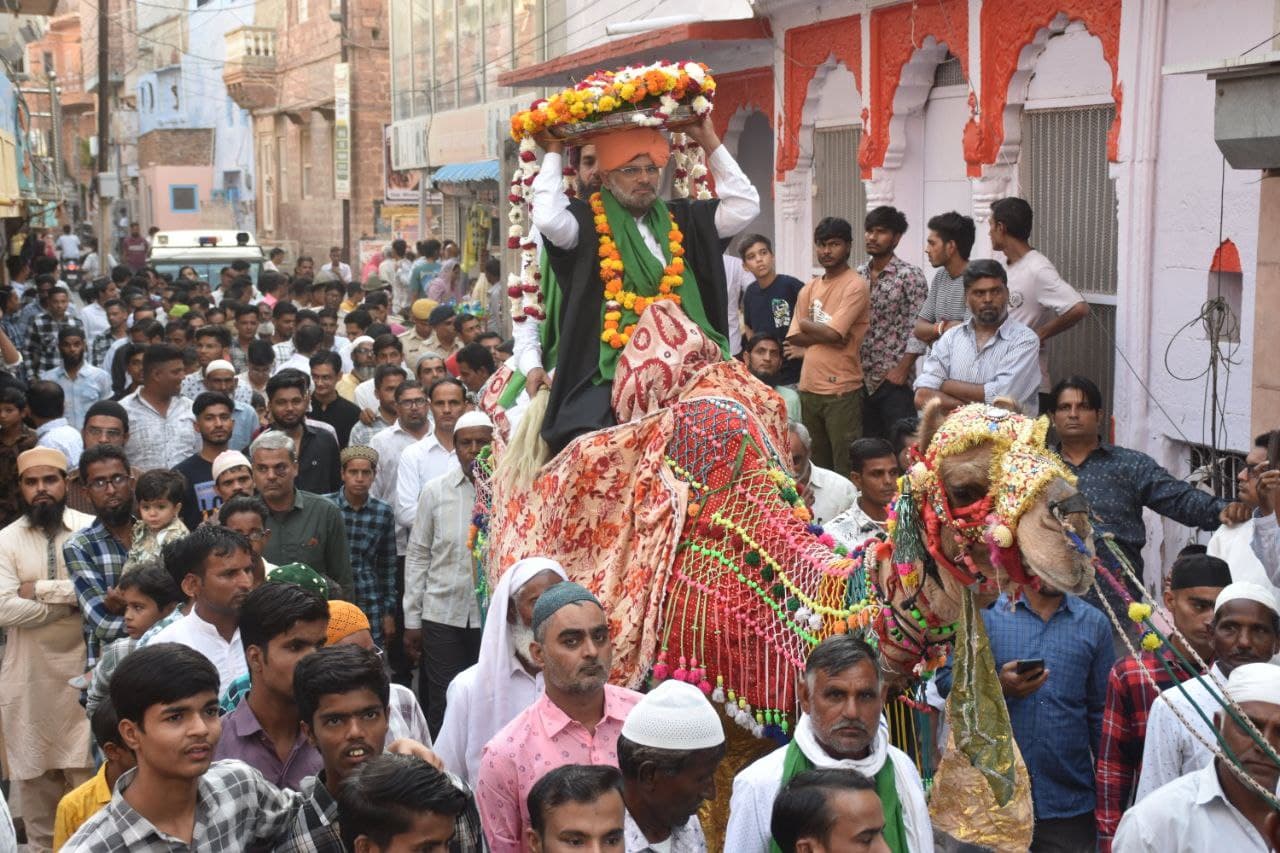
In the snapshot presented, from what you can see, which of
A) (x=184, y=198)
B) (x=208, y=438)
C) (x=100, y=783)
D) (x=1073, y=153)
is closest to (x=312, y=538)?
(x=208, y=438)

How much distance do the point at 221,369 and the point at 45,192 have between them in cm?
2698

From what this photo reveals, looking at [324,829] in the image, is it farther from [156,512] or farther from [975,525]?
[156,512]

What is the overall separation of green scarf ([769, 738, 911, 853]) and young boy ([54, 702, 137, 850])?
1.83 m

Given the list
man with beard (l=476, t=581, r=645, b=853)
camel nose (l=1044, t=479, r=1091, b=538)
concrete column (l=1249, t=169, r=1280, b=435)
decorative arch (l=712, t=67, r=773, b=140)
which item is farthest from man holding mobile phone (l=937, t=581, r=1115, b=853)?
decorative arch (l=712, t=67, r=773, b=140)

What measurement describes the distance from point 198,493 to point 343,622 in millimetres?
3644

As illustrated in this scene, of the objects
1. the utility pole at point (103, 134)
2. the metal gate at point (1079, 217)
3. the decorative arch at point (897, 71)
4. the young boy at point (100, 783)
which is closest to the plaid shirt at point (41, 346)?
the decorative arch at point (897, 71)

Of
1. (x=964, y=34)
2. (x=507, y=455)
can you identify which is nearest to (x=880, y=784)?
(x=507, y=455)

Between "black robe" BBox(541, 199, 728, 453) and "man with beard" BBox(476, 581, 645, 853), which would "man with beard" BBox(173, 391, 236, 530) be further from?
"man with beard" BBox(476, 581, 645, 853)

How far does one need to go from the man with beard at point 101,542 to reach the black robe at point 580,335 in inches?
80.1

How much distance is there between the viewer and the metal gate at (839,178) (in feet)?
47.8

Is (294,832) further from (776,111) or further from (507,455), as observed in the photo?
(776,111)

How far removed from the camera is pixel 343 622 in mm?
5699

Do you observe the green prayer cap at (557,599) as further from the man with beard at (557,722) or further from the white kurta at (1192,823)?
the white kurta at (1192,823)

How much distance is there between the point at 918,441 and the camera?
5059 mm
